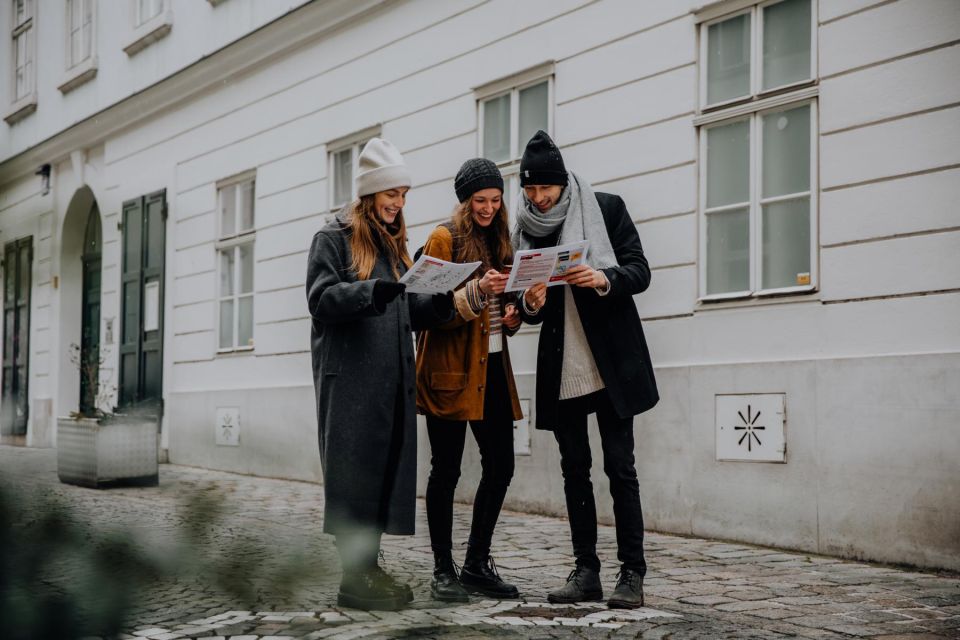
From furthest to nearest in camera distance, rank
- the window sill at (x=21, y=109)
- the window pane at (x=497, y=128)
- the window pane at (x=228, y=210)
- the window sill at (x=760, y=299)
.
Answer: the window pane at (x=228, y=210) < the window pane at (x=497, y=128) < the window sill at (x=760, y=299) < the window sill at (x=21, y=109)

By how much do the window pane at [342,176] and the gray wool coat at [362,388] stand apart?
20.3ft

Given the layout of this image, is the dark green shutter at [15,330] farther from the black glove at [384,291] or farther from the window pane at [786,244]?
the window pane at [786,244]

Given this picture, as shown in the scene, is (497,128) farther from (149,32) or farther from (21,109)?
(21,109)

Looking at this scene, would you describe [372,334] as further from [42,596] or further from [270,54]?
[270,54]

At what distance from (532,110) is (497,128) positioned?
383mm

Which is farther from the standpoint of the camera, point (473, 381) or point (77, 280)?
point (473, 381)

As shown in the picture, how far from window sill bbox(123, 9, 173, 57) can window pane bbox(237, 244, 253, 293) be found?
9913 mm

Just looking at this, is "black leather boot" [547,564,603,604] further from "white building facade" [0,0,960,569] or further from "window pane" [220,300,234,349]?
"window pane" [220,300,234,349]

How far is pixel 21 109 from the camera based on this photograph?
867 mm

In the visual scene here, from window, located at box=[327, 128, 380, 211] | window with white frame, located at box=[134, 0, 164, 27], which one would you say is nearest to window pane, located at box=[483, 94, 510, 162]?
window, located at box=[327, 128, 380, 211]

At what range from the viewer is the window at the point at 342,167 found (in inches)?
389

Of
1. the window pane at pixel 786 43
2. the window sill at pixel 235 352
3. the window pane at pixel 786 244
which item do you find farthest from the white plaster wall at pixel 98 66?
the window sill at pixel 235 352

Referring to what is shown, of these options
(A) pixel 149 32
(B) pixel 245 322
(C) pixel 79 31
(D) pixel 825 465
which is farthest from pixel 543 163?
(B) pixel 245 322

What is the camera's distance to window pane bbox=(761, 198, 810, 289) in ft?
19.7
